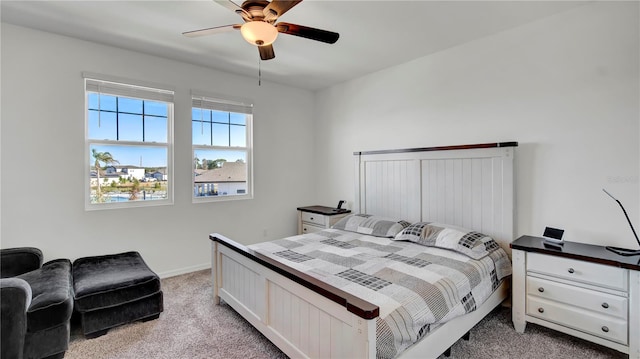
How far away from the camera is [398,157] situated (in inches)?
143

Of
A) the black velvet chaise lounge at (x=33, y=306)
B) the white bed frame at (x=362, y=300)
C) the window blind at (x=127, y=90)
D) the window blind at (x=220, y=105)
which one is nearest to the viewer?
the white bed frame at (x=362, y=300)

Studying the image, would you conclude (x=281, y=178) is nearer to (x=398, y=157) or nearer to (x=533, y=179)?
(x=398, y=157)

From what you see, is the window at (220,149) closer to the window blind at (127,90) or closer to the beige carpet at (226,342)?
the window blind at (127,90)

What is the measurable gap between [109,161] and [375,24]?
3.14m

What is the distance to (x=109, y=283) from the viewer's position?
2381 mm

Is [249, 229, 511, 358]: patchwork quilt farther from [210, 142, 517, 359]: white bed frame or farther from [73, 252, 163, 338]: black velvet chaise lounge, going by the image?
[73, 252, 163, 338]: black velvet chaise lounge

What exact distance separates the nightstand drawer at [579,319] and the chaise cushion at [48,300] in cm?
341

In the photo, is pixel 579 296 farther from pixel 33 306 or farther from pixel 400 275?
pixel 33 306

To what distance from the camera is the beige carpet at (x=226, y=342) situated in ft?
6.82

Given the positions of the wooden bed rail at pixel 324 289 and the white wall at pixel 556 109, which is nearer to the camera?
the wooden bed rail at pixel 324 289

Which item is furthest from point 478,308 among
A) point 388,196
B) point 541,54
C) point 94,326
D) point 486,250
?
point 94,326

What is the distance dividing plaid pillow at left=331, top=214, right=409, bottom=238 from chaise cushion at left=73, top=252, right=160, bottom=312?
6.62ft

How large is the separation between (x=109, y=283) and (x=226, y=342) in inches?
42.3

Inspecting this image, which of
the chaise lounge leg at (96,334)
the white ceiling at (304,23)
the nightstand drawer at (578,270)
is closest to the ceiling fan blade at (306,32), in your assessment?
the white ceiling at (304,23)
